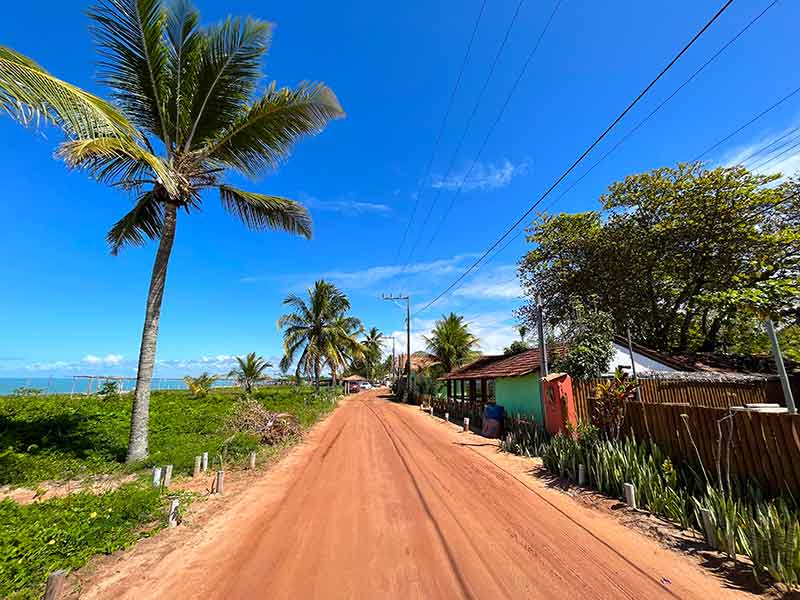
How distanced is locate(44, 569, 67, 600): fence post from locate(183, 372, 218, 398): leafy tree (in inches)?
905

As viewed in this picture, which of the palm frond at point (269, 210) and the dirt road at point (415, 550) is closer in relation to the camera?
the dirt road at point (415, 550)

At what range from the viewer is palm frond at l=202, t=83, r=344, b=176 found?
8359 mm

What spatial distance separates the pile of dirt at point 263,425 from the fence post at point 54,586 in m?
8.06

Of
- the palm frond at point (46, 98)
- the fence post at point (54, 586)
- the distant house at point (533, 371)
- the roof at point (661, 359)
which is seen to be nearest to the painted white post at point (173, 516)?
the fence post at point (54, 586)

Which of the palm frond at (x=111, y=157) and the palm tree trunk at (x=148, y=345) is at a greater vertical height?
the palm frond at (x=111, y=157)

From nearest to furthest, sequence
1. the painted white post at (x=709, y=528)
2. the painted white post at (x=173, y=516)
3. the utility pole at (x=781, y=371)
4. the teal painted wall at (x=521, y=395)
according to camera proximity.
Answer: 1. the painted white post at (x=709, y=528)
2. the painted white post at (x=173, y=516)
3. the utility pole at (x=781, y=371)
4. the teal painted wall at (x=521, y=395)

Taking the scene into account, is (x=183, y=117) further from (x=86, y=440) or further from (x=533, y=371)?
(x=533, y=371)

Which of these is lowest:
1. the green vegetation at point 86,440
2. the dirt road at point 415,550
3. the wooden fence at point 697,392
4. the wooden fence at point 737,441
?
the dirt road at point 415,550

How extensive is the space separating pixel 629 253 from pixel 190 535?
66.1 ft

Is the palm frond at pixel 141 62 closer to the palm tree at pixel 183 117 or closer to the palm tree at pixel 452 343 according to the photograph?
the palm tree at pixel 183 117

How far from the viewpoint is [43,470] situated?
677 centimetres

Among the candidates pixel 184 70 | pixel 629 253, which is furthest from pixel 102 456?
pixel 629 253

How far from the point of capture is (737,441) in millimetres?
4980

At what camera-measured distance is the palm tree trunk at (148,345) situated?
7.56 metres
